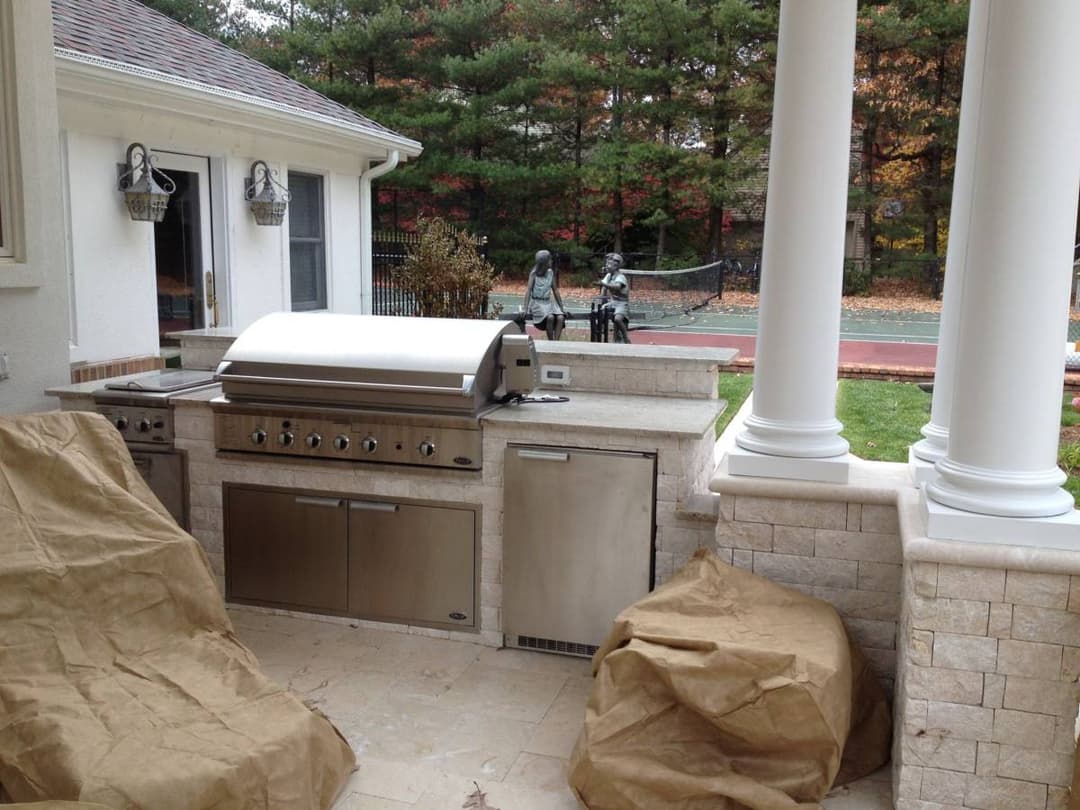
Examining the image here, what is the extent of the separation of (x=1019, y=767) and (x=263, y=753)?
6.42ft

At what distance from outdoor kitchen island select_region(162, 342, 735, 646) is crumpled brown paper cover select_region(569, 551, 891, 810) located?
76 cm

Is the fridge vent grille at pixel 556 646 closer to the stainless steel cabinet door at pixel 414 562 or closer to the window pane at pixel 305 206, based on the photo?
the stainless steel cabinet door at pixel 414 562

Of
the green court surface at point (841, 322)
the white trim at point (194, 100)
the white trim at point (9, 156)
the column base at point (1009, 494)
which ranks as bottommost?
the green court surface at point (841, 322)

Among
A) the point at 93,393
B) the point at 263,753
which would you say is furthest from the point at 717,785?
the point at 93,393

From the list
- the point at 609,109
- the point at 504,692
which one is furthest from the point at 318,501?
the point at 609,109

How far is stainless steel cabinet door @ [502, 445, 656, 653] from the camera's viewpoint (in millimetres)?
3539

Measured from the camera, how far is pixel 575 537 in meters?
3.60

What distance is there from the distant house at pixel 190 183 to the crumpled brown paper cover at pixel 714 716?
176 inches

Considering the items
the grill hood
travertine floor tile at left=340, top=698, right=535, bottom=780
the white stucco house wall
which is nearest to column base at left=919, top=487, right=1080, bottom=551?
travertine floor tile at left=340, top=698, right=535, bottom=780

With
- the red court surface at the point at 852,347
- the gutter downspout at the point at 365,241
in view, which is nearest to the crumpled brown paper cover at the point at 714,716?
the gutter downspout at the point at 365,241

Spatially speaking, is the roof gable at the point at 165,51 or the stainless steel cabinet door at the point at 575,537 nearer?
the stainless steel cabinet door at the point at 575,537

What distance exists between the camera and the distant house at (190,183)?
6.27m

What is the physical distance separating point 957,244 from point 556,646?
2038mm

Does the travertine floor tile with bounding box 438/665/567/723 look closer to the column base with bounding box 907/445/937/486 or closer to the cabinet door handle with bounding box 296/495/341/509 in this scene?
the cabinet door handle with bounding box 296/495/341/509
